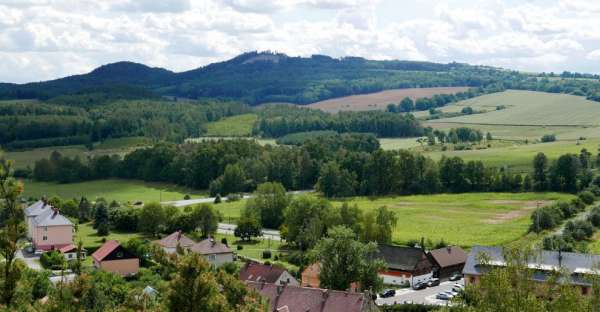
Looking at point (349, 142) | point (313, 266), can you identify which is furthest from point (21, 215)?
point (349, 142)

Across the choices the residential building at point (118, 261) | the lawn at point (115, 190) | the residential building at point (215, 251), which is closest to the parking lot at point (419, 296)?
the residential building at point (215, 251)

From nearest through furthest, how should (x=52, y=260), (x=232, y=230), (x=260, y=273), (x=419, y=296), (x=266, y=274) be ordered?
(x=266, y=274) < (x=419, y=296) < (x=260, y=273) < (x=52, y=260) < (x=232, y=230)

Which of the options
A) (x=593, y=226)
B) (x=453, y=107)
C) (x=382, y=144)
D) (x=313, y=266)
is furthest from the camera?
(x=453, y=107)

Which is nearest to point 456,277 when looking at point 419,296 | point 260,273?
point 419,296

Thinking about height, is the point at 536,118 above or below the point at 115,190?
above

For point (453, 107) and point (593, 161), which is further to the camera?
point (453, 107)

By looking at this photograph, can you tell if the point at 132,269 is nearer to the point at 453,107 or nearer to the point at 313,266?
the point at 313,266

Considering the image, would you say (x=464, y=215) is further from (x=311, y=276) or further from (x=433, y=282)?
(x=311, y=276)
